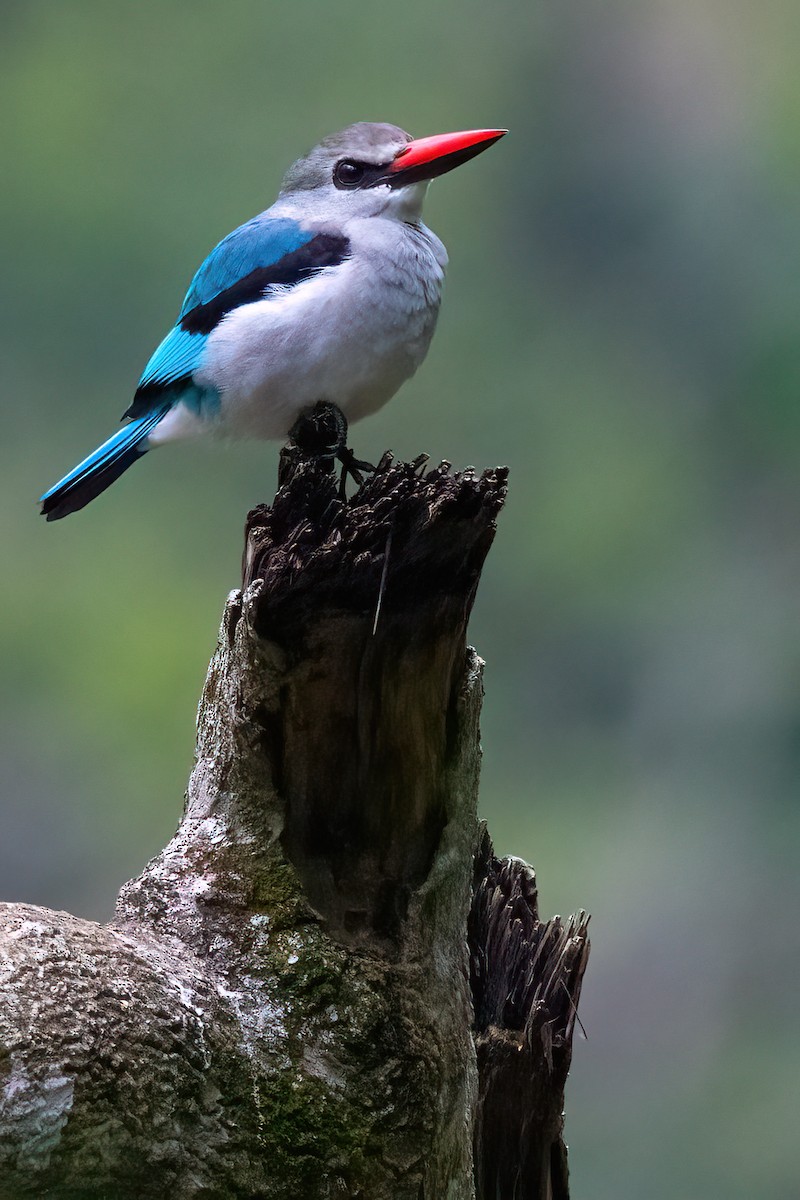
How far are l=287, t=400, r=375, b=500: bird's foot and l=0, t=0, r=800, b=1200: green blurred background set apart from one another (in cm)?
342

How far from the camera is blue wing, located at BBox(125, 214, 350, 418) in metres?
2.88

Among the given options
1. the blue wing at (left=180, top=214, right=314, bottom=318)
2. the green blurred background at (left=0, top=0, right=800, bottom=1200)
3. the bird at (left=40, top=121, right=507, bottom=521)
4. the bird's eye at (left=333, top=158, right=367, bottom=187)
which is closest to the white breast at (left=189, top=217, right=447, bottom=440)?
the bird at (left=40, top=121, right=507, bottom=521)

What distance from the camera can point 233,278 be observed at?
3010mm

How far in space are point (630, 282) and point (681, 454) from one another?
899mm

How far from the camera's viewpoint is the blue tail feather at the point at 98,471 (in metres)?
2.96

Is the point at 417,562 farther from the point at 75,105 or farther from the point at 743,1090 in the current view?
the point at 75,105

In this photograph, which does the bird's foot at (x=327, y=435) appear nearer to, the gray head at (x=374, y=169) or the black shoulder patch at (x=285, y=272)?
the black shoulder patch at (x=285, y=272)

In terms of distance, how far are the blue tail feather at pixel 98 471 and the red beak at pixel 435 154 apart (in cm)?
72

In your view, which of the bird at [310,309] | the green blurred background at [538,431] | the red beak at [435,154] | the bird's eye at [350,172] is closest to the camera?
the bird at [310,309]

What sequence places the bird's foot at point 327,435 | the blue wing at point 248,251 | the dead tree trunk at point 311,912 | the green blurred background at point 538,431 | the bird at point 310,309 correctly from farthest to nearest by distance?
the green blurred background at point 538,431 → the blue wing at point 248,251 → the bird at point 310,309 → the bird's foot at point 327,435 → the dead tree trunk at point 311,912

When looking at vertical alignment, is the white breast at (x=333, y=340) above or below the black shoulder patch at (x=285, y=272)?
below

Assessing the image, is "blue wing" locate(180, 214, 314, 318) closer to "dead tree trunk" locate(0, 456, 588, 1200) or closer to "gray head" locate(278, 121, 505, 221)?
"gray head" locate(278, 121, 505, 221)

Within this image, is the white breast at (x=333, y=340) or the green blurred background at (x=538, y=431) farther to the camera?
the green blurred background at (x=538, y=431)

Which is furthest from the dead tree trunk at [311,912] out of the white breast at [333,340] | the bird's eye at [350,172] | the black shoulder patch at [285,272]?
the bird's eye at [350,172]
